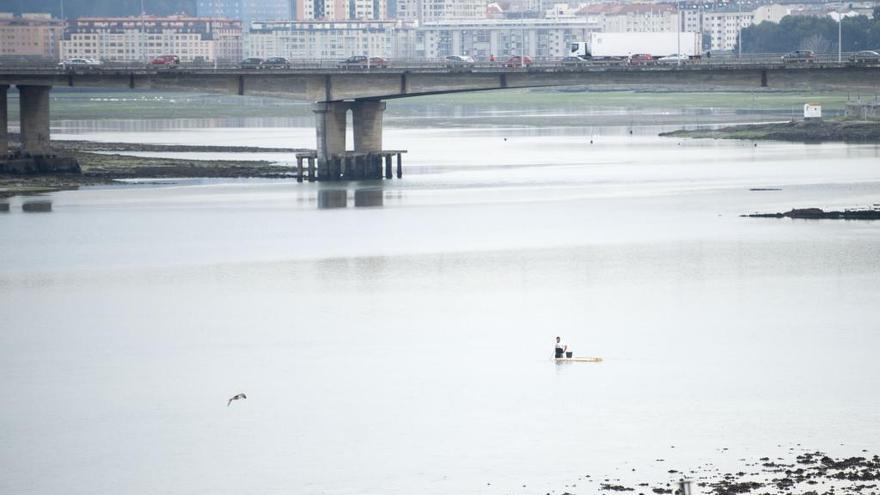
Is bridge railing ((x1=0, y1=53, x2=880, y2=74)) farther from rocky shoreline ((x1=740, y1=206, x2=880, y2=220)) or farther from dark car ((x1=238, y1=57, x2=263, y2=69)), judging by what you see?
rocky shoreline ((x1=740, y1=206, x2=880, y2=220))

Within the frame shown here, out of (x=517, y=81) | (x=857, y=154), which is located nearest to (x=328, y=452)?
(x=517, y=81)

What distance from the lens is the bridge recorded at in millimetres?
95375

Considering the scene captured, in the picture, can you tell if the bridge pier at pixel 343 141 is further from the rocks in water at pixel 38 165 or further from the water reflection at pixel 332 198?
the rocks in water at pixel 38 165

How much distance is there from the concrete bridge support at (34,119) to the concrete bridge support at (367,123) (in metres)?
17.0

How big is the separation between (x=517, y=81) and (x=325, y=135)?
35.1 ft

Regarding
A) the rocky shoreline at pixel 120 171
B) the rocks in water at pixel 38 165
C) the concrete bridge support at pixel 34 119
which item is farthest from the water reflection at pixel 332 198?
the concrete bridge support at pixel 34 119

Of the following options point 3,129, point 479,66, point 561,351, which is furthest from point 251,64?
point 561,351

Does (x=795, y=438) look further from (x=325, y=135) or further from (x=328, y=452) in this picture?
(x=325, y=135)

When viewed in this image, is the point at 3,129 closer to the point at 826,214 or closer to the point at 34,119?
the point at 34,119

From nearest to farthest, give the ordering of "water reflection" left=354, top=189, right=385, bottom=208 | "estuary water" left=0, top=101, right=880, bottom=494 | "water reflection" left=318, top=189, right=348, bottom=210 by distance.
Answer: "estuary water" left=0, top=101, right=880, bottom=494
"water reflection" left=318, top=189, right=348, bottom=210
"water reflection" left=354, top=189, right=385, bottom=208

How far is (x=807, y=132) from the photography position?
141375 millimetres

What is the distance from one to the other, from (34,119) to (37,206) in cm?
1635

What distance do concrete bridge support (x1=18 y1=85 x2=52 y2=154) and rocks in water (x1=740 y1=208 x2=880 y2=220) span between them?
142 ft

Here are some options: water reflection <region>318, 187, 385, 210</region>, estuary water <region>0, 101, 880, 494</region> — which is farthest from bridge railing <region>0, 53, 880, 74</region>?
water reflection <region>318, 187, 385, 210</region>
